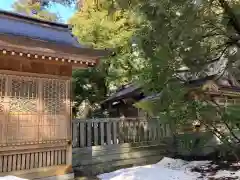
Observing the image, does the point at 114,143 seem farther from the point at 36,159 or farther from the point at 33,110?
the point at 33,110

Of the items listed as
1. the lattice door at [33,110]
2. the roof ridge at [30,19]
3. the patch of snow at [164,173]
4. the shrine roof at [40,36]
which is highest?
the roof ridge at [30,19]

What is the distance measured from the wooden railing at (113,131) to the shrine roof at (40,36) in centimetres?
228

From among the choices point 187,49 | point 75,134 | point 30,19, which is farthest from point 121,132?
point 187,49

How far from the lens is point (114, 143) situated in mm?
9328

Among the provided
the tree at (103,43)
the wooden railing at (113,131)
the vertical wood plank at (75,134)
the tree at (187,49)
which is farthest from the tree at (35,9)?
the tree at (187,49)

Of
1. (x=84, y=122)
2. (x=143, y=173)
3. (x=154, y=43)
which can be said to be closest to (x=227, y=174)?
Answer: (x=143, y=173)

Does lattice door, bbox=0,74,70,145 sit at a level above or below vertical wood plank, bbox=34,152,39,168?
above

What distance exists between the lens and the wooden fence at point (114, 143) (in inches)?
336

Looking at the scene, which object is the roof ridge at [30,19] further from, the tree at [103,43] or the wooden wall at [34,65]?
the tree at [103,43]

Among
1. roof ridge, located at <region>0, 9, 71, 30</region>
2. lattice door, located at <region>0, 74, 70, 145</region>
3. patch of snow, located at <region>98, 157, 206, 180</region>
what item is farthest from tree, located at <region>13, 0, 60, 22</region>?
patch of snow, located at <region>98, 157, 206, 180</region>

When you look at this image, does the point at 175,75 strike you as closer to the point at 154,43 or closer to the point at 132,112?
the point at 154,43

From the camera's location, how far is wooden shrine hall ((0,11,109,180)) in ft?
21.1

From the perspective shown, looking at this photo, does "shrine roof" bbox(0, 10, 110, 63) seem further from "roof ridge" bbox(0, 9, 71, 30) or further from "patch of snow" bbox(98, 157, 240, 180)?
"patch of snow" bbox(98, 157, 240, 180)

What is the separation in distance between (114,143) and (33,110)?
336 centimetres
